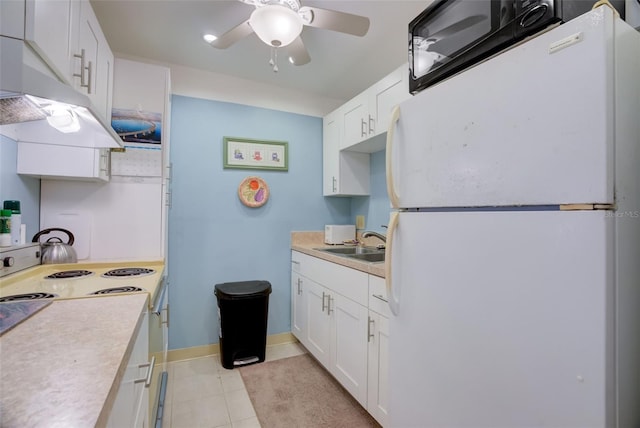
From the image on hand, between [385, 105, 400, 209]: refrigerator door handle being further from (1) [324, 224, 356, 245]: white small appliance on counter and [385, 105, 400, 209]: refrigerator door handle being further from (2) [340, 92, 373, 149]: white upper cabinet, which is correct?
(1) [324, 224, 356, 245]: white small appliance on counter

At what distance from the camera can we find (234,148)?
2641 mm

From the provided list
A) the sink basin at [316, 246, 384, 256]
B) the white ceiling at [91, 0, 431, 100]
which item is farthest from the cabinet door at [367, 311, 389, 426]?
the white ceiling at [91, 0, 431, 100]

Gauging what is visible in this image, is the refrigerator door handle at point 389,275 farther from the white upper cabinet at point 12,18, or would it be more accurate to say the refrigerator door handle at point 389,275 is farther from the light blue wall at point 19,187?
the light blue wall at point 19,187

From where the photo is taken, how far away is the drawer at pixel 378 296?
1497 millimetres

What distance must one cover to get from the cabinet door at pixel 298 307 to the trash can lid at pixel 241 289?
1.06ft

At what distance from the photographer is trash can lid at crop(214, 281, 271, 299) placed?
7.32ft

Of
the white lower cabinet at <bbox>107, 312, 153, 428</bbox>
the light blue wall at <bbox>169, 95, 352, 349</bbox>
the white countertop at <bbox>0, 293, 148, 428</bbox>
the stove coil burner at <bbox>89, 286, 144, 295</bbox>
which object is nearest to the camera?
the white countertop at <bbox>0, 293, 148, 428</bbox>

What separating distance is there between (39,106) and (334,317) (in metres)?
1.86

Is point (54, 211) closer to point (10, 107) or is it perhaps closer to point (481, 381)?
point (10, 107)

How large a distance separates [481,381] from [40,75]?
1.61m

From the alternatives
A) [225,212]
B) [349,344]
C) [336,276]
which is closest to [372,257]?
[336,276]

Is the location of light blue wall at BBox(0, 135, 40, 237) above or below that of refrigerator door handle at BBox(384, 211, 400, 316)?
above

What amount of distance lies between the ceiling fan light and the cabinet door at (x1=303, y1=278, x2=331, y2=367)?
1639 mm

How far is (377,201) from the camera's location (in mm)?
2717
